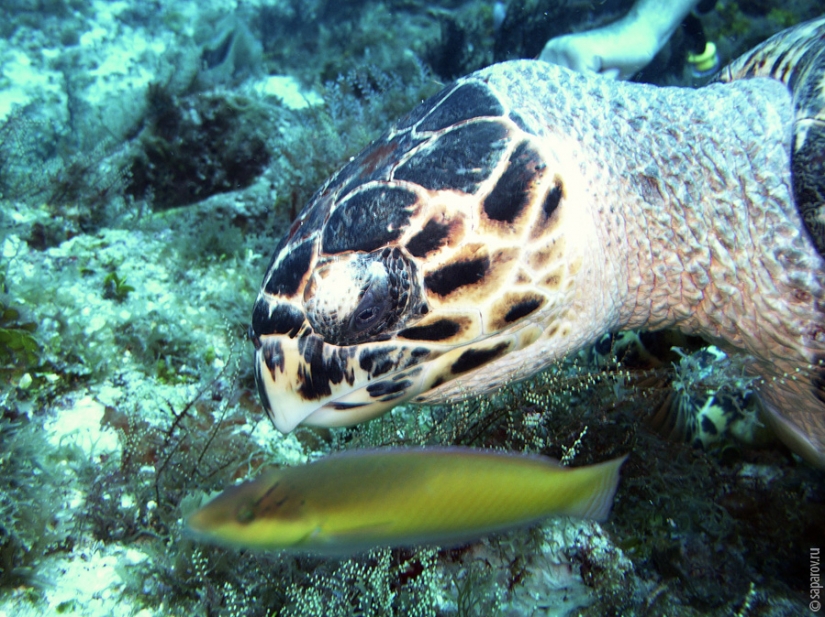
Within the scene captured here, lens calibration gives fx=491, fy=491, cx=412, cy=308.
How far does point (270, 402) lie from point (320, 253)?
44cm

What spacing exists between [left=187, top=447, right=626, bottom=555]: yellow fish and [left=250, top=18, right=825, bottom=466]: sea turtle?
1.61 ft

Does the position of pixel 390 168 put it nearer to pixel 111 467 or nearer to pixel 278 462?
pixel 278 462

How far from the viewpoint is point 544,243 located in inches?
52.5

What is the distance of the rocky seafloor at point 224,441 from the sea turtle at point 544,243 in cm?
24

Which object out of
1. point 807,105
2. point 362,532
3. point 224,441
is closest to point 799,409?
point 807,105

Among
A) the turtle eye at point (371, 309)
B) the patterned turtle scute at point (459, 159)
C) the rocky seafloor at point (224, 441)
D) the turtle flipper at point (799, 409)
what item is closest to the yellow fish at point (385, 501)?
the rocky seafloor at point (224, 441)

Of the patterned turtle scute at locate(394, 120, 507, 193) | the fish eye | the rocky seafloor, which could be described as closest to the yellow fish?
the fish eye

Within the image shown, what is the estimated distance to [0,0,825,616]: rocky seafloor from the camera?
1.33 meters

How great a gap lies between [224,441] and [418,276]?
1.02 meters

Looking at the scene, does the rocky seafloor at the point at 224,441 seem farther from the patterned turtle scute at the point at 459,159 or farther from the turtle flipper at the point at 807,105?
the patterned turtle scute at the point at 459,159

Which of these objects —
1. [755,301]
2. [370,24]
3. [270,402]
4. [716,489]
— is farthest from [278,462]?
[370,24]

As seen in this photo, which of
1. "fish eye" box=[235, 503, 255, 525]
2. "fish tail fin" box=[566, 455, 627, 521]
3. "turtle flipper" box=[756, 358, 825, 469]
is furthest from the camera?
"turtle flipper" box=[756, 358, 825, 469]

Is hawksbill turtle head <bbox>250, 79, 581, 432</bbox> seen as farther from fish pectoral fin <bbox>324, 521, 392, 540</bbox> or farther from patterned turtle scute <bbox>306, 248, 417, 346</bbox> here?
fish pectoral fin <bbox>324, 521, 392, 540</bbox>

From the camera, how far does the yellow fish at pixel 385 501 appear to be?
2.56 feet
